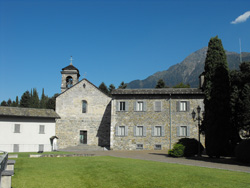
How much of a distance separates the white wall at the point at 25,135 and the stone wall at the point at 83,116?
2233 millimetres

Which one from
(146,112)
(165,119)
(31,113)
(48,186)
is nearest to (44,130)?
(31,113)

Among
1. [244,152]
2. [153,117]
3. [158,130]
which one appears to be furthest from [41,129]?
[244,152]

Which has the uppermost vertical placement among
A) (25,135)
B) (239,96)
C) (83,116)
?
(239,96)

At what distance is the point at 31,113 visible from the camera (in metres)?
29.3

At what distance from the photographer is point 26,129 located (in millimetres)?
28750

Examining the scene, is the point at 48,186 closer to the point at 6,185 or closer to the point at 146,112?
the point at 6,185

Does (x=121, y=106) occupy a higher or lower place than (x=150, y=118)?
higher

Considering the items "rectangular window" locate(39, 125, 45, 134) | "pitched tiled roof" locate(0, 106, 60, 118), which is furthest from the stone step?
"pitched tiled roof" locate(0, 106, 60, 118)

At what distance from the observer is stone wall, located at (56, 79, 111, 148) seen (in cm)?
3209

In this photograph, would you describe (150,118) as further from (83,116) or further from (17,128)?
(17,128)

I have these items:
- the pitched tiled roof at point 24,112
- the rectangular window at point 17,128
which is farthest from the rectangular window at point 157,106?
the rectangular window at point 17,128

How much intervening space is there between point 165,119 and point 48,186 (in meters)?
22.5

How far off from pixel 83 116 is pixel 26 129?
295 inches

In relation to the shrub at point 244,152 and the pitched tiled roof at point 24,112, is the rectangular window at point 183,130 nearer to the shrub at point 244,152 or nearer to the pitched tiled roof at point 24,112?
the shrub at point 244,152
